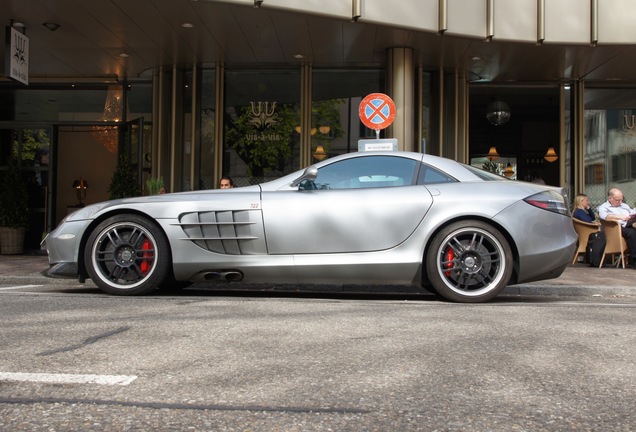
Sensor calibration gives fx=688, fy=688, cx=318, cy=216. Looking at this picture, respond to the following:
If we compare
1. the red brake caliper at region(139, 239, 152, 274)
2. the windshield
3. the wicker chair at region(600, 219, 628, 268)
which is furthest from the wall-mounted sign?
the wicker chair at region(600, 219, 628, 268)

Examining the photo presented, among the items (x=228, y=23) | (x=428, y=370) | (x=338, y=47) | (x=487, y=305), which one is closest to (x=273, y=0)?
(x=228, y=23)

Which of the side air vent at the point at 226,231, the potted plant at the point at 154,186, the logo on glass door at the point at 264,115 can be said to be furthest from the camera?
the logo on glass door at the point at 264,115

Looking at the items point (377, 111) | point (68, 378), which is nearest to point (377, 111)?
point (377, 111)

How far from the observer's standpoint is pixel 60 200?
22.4 metres

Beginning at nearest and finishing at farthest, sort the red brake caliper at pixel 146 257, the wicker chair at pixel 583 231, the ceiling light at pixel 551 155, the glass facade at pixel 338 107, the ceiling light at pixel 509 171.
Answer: the red brake caliper at pixel 146 257 < the wicker chair at pixel 583 231 < the glass facade at pixel 338 107 < the ceiling light at pixel 551 155 < the ceiling light at pixel 509 171

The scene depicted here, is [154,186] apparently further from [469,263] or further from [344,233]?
[469,263]

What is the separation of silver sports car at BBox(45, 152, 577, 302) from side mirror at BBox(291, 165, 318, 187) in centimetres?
2

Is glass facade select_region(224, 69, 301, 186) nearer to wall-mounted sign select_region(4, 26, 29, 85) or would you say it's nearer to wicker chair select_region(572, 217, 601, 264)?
wall-mounted sign select_region(4, 26, 29, 85)

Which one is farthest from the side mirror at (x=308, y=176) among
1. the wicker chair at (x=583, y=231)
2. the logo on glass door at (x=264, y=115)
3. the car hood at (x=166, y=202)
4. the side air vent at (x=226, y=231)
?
the logo on glass door at (x=264, y=115)

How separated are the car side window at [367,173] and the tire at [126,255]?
1522mm

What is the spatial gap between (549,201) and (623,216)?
5.86 m

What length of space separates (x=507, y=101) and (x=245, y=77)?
5960 mm

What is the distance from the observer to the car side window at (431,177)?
6.07 metres

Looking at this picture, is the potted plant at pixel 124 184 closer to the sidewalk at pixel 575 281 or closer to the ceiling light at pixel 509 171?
the sidewalk at pixel 575 281
